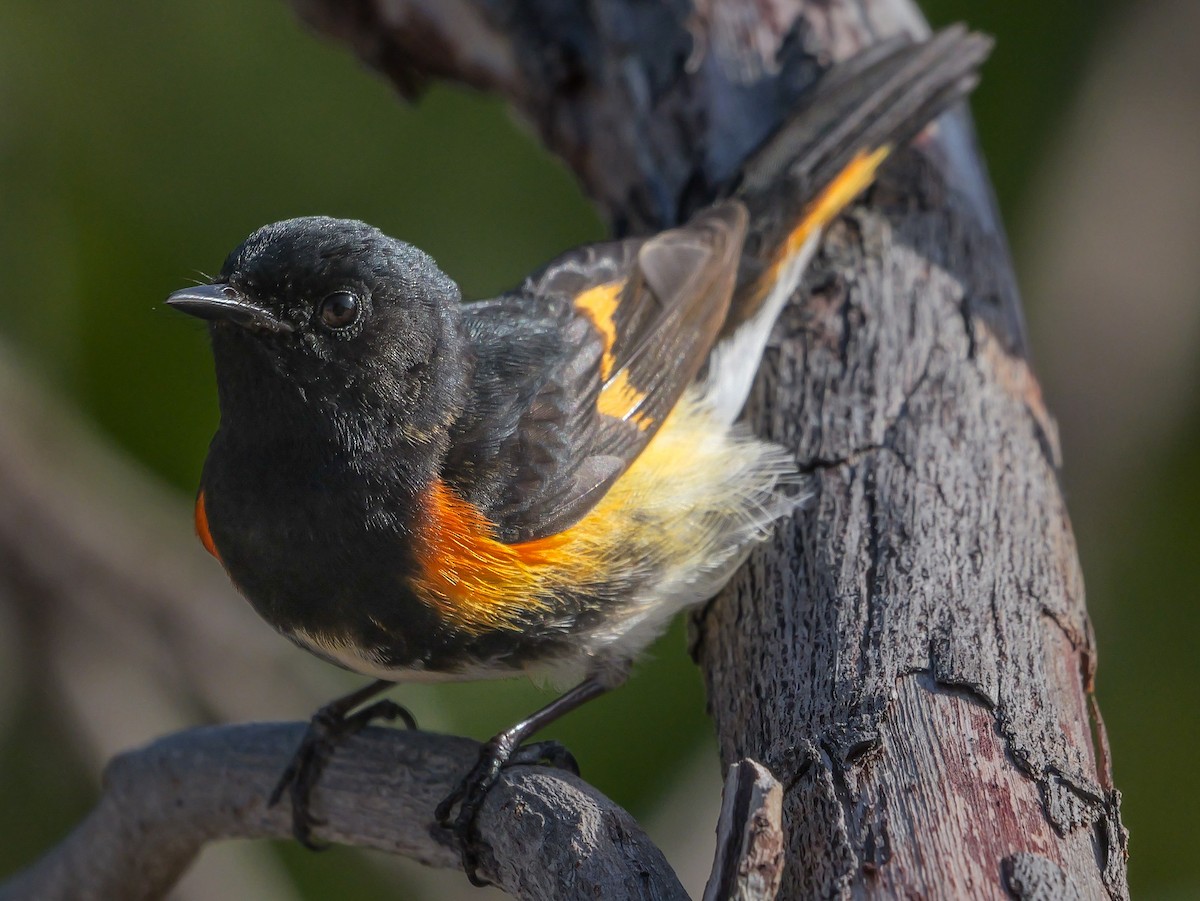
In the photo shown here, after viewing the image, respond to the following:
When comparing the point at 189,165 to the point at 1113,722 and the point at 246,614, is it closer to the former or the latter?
the point at 246,614

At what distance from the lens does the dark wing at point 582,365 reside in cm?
283

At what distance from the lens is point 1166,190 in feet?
17.8

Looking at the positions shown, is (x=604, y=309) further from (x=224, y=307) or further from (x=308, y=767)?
(x=308, y=767)

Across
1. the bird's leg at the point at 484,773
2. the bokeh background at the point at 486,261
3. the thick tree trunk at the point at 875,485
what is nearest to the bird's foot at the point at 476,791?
the bird's leg at the point at 484,773

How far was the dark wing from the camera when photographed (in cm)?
283

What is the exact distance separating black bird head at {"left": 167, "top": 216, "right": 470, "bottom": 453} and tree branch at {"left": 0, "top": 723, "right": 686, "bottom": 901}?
73 centimetres

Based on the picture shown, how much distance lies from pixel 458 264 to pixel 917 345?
2992 millimetres

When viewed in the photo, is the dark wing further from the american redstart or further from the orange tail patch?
the orange tail patch

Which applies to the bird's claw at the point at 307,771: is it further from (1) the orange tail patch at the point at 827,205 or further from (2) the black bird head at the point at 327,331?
(1) the orange tail patch at the point at 827,205

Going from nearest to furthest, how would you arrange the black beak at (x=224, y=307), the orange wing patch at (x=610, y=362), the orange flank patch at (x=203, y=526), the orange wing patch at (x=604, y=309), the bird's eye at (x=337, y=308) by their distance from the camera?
the black beak at (x=224, y=307), the bird's eye at (x=337, y=308), the orange flank patch at (x=203, y=526), the orange wing patch at (x=610, y=362), the orange wing patch at (x=604, y=309)

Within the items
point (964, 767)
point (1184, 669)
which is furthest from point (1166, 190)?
point (964, 767)

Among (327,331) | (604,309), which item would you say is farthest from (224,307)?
(604,309)

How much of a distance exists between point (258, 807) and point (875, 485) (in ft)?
5.25

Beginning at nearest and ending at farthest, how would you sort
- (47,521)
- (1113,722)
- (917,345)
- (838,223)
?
(917,345)
(838,223)
(47,521)
(1113,722)
